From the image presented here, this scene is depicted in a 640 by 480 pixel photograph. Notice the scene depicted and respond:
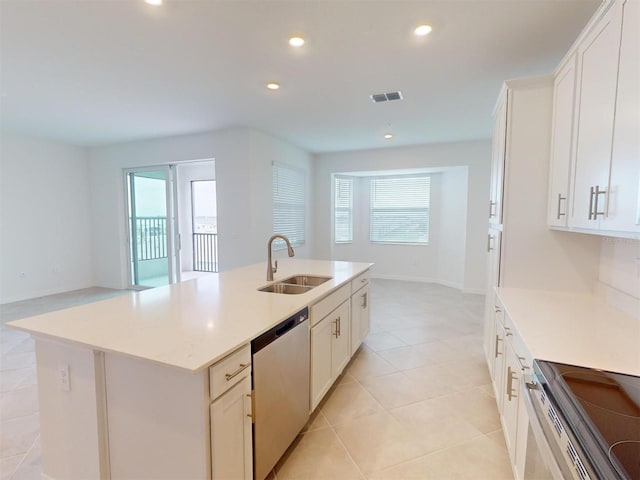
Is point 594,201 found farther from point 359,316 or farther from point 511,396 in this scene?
point 359,316

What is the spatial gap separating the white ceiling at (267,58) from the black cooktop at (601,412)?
207 cm

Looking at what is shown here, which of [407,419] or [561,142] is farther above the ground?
[561,142]

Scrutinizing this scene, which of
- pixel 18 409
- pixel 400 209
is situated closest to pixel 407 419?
pixel 18 409

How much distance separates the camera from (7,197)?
4.89 metres

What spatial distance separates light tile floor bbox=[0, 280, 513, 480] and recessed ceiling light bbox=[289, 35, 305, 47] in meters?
2.71

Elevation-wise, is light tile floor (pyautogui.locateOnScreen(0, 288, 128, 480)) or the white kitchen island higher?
the white kitchen island

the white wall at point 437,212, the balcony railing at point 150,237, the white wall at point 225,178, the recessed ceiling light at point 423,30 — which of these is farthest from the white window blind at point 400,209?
the recessed ceiling light at point 423,30

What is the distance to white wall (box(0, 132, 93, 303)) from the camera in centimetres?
491

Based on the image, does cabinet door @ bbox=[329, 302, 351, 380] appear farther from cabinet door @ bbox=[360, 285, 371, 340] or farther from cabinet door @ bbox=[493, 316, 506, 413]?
cabinet door @ bbox=[493, 316, 506, 413]

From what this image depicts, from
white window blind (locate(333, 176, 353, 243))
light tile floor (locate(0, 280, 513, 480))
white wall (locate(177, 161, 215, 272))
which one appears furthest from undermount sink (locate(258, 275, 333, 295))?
white wall (locate(177, 161, 215, 272))

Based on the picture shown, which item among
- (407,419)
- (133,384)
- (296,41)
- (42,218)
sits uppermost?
(296,41)

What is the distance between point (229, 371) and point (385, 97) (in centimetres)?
314

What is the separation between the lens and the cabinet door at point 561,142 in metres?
1.81

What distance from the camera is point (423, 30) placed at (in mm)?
2143
